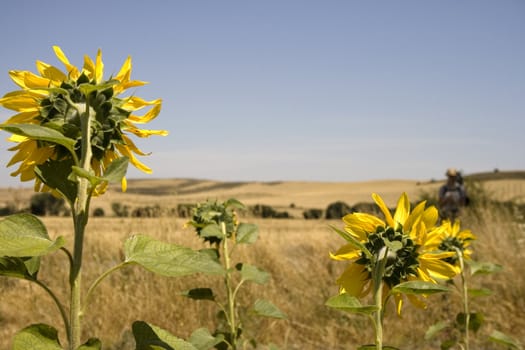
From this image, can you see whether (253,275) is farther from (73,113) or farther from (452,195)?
(452,195)

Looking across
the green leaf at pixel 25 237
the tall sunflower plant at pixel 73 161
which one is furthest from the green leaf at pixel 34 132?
the green leaf at pixel 25 237

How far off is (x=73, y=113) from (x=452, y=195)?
8742 mm

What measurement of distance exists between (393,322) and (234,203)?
3.28 meters

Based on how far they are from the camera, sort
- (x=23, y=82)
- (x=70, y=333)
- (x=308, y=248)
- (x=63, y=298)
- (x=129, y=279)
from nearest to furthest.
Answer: (x=70, y=333)
(x=23, y=82)
(x=63, y=298)
(x=129, y=279)
(x=308, y=248)

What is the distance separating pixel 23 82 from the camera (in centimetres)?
103

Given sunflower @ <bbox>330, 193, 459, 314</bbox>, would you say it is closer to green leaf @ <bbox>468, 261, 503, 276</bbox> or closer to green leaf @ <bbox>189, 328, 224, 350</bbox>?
green leaf @ <bbox>189, 328, 224, 350</bbox>

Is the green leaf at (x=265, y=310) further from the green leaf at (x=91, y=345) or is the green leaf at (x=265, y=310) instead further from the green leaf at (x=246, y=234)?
the green leaf at (x=91, y=345)

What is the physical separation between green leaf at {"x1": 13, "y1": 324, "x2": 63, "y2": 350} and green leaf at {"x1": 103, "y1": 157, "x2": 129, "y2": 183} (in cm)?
26

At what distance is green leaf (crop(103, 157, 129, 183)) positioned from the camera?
2.66ft

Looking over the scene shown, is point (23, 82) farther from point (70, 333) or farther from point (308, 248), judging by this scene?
point (308, 248)

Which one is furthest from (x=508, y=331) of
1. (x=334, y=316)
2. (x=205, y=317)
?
(x=205, y=317)

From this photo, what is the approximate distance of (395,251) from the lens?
1.16 m

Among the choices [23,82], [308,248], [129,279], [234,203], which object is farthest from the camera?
[308,248]

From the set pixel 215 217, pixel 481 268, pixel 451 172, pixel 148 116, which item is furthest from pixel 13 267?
pixel 451 172
